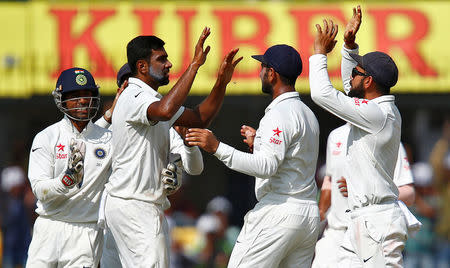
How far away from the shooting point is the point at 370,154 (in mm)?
7027

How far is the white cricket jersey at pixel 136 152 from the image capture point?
6.96 metres

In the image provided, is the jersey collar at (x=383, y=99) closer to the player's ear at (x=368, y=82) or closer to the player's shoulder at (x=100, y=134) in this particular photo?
the player's ear at (x=368, y=82)

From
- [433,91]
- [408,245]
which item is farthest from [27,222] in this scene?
[433,91]

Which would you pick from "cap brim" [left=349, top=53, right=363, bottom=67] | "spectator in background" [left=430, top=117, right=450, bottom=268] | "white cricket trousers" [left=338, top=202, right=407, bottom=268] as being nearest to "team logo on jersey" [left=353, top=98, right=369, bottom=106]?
"cap brim" [left=349, top=53, right=363, bottom=67]

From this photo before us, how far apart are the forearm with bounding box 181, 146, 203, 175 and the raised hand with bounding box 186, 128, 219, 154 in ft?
1.05

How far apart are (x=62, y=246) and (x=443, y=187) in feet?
30.6

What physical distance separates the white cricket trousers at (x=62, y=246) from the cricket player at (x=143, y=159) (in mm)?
625

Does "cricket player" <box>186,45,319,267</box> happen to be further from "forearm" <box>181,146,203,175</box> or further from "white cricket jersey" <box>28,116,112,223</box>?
"white cricket jersey" <box>28,116,112,223</box>

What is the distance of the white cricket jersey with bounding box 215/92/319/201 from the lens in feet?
22.7

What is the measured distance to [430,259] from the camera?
13.9 meters

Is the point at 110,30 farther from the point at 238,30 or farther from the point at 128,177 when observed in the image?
the point at 128,177

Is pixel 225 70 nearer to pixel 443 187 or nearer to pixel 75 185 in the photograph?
pixel 75 185

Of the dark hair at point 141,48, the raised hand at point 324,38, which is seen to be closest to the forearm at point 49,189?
the dark hair at point 141,48

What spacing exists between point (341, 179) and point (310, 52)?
752 centimetres
